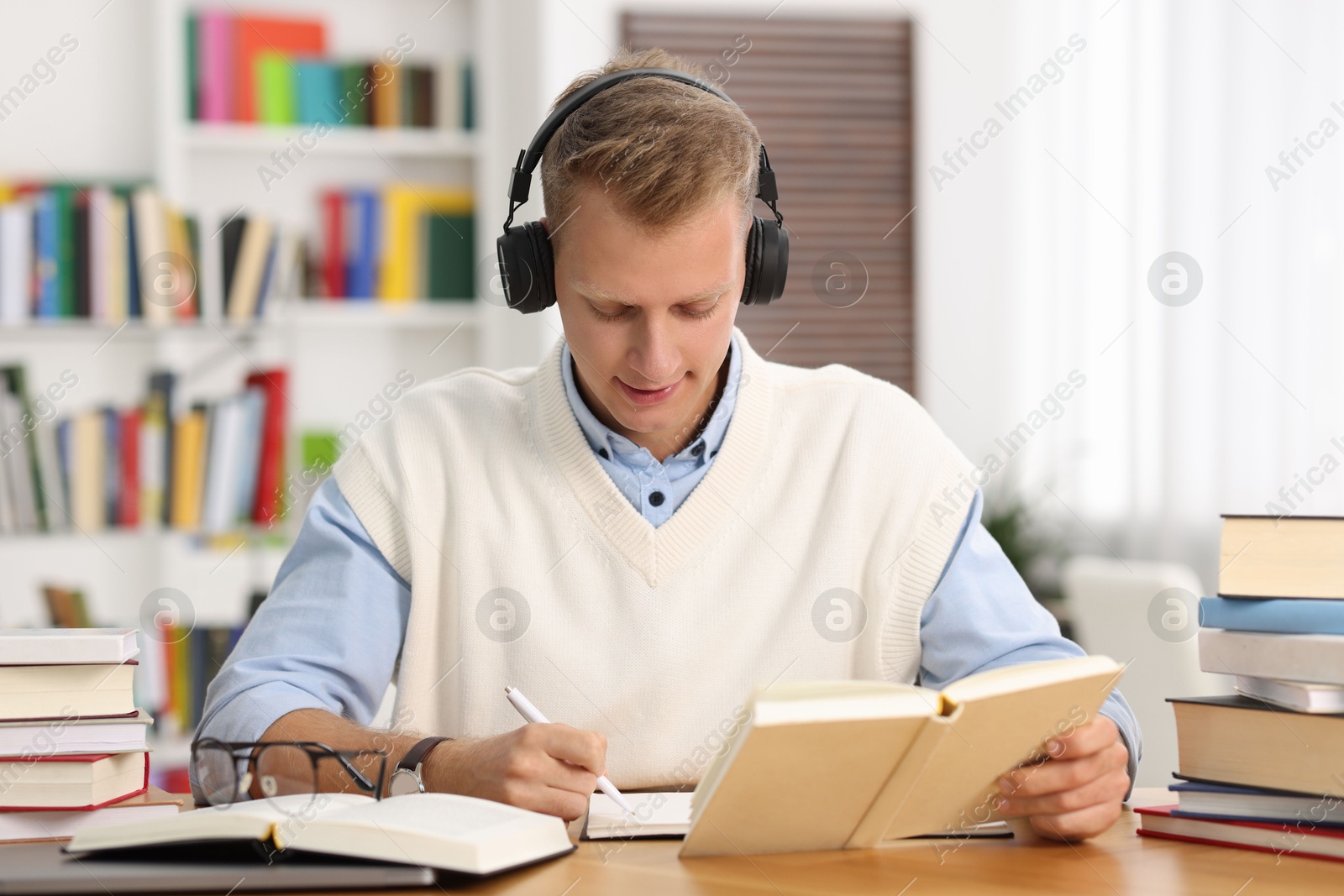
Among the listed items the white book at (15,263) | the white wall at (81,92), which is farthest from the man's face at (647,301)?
the white wall at (81,92)

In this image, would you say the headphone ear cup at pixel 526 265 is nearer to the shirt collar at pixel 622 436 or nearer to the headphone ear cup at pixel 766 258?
the shirt collar at pixel 622 436

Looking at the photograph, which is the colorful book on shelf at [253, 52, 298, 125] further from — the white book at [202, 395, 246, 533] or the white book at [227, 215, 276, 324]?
the white book at [202, 395, 246, 533]

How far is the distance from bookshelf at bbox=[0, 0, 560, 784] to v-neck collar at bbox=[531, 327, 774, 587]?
1.56 metres

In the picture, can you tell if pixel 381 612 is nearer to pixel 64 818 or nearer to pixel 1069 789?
pixel 64 818

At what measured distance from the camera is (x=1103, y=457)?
10.8 ft

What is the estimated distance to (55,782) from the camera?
3.43 feet

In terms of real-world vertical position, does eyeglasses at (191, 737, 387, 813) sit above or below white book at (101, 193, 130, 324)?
below

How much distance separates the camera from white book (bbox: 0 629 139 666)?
3.47 feet

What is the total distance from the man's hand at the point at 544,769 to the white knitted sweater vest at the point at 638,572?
37cm

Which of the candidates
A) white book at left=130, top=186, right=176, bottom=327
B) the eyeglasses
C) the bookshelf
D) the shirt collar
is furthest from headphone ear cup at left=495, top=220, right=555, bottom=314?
white book at left=130, top=186, right=176, bottom=327

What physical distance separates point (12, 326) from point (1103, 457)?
2.75 metres

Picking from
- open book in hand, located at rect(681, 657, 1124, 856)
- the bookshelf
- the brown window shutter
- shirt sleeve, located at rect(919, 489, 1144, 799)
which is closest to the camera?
open book in hand, located at rect(681, 657, 1124, 856)

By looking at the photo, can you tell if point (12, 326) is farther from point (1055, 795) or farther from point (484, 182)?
point (1055, 795)

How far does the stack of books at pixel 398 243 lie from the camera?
3254 millimetres
